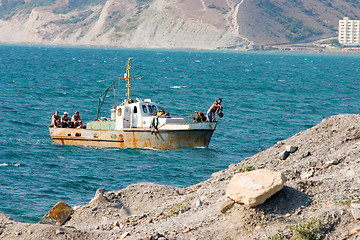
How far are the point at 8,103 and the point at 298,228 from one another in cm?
4605

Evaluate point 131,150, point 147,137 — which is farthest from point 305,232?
point 131,150

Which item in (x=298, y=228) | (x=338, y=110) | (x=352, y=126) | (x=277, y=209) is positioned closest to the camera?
(x=298, y=228)

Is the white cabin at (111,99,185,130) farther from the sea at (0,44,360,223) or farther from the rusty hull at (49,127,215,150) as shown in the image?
the sea at (0,44,360,223)

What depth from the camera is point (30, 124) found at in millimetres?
43375

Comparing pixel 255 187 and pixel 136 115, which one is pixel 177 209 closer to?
pixel 255 187

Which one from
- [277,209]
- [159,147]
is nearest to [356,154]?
[277,209]

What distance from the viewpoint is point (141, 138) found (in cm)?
3378

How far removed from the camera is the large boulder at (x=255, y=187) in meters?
13.4

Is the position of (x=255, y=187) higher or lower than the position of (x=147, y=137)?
higher

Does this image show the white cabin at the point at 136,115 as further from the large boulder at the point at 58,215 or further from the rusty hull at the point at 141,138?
the large boulder at the point at 58,215

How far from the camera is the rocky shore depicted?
1316cm

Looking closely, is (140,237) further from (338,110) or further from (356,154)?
(338,110)

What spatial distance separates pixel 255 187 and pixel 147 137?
20.4 m

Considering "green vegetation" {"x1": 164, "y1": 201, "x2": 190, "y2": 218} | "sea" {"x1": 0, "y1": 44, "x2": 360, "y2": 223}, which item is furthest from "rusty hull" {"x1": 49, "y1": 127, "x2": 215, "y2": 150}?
"green vegetation" {"x1": 164, "y1": 201, "x2": 190, "y2": 218}
